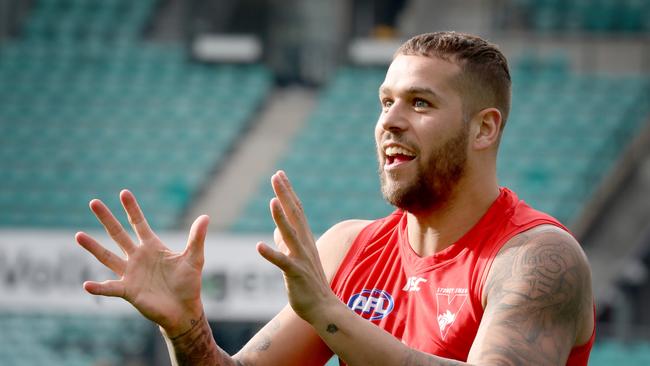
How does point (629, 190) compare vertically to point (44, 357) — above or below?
above

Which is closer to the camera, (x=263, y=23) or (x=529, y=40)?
(x=529, y=40)

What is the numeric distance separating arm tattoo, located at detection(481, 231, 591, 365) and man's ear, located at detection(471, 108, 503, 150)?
1.38ft

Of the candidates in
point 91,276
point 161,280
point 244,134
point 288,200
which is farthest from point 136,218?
point 244,134

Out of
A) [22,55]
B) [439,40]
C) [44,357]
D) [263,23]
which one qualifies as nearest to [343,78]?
[263,23]

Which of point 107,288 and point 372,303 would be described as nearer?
point 107,288

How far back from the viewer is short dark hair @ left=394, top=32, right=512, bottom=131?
354 cm

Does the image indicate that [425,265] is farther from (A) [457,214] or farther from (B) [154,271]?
(B) [154,271]

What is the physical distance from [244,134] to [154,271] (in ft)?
44.4

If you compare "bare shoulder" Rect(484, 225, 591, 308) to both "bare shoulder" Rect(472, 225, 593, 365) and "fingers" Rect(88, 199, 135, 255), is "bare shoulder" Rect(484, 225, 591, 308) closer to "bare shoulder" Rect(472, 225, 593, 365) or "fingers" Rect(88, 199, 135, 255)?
"bare shoulder" Rect(472, 225, 593, 365)

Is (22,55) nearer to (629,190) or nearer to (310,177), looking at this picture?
(310,177)

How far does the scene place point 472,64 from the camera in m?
3.55

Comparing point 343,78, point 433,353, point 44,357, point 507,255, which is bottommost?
point 44,357

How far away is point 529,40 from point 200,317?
14004 mm

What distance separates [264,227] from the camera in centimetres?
1407
